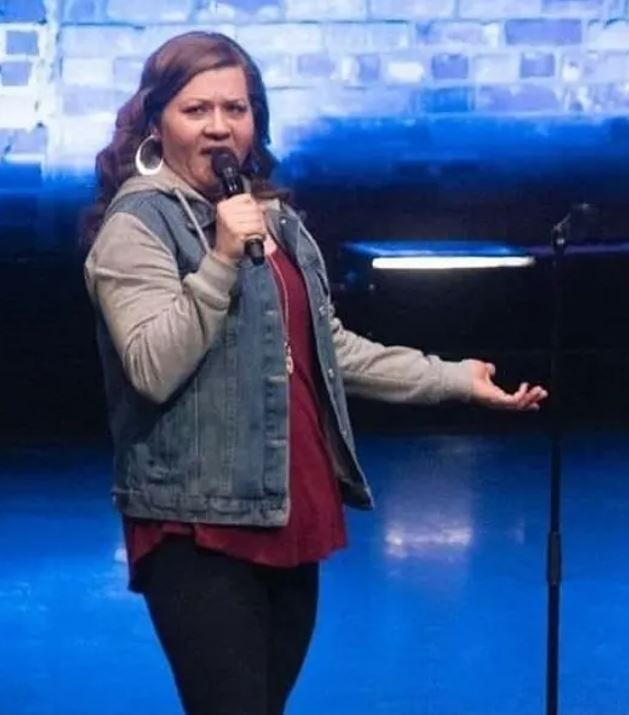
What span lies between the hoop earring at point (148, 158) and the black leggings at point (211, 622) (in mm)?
403

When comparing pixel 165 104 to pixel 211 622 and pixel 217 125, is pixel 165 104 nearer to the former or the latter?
pixel 217 125

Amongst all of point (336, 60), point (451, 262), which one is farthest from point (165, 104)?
point (451, 262)

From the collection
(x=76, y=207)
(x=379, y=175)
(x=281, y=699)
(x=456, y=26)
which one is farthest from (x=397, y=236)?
(x=281, y=699)

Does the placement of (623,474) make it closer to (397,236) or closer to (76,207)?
(397,236)

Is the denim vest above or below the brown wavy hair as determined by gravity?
below

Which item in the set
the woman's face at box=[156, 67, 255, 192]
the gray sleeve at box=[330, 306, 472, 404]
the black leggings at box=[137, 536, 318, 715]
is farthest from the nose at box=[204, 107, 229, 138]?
the black leggings at box=[137, 536, 318, 715]

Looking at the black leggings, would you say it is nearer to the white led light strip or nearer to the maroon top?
the maroon top

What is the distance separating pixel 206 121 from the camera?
180 cm

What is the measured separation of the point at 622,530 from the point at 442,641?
3.66ft

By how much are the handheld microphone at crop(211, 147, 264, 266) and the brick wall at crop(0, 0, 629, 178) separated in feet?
10.1

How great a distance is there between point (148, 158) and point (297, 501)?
0.41m

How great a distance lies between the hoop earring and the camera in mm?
1839

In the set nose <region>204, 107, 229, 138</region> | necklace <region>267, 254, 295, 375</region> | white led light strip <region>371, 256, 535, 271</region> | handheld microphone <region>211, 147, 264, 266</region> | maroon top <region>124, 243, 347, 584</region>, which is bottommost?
white led light strip <region>371, 256, 535, 271</region>

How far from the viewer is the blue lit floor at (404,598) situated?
122 inches
